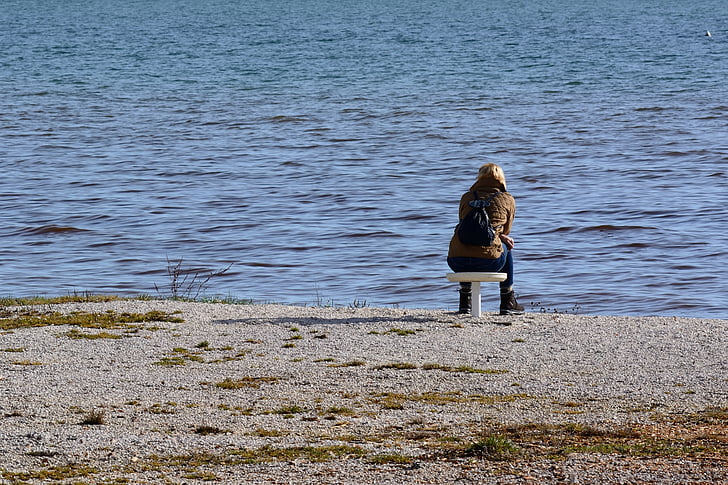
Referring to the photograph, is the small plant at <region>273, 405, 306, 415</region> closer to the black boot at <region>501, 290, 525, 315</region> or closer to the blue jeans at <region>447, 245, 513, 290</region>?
the blue jeans at <region>447, 245, 513, 290</region>

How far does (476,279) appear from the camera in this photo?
9945mm

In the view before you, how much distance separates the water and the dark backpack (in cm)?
222

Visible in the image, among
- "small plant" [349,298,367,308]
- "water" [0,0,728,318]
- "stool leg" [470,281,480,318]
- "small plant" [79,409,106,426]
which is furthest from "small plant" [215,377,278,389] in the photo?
"water" [0,0,728,318]

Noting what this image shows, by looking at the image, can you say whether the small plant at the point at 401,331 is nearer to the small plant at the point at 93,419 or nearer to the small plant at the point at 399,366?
the small plant at the point at 399,366

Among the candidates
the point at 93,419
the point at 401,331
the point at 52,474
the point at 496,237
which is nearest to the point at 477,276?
the point at 496,237

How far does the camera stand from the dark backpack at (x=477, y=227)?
9.95m

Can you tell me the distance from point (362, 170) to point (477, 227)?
13456mm

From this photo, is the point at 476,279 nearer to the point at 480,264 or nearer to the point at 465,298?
the point at 480,264

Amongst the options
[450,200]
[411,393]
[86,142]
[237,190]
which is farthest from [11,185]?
[411,393]

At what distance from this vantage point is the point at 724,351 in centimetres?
856

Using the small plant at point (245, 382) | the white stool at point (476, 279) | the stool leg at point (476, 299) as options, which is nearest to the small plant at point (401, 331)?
the white stool at point (476, 279)

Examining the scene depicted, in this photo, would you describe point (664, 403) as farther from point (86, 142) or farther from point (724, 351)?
point (86, 142)

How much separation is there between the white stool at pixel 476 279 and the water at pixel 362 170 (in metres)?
2.01

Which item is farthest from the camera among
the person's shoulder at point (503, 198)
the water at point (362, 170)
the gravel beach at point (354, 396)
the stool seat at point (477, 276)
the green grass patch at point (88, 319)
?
the water at point (362, 170)
